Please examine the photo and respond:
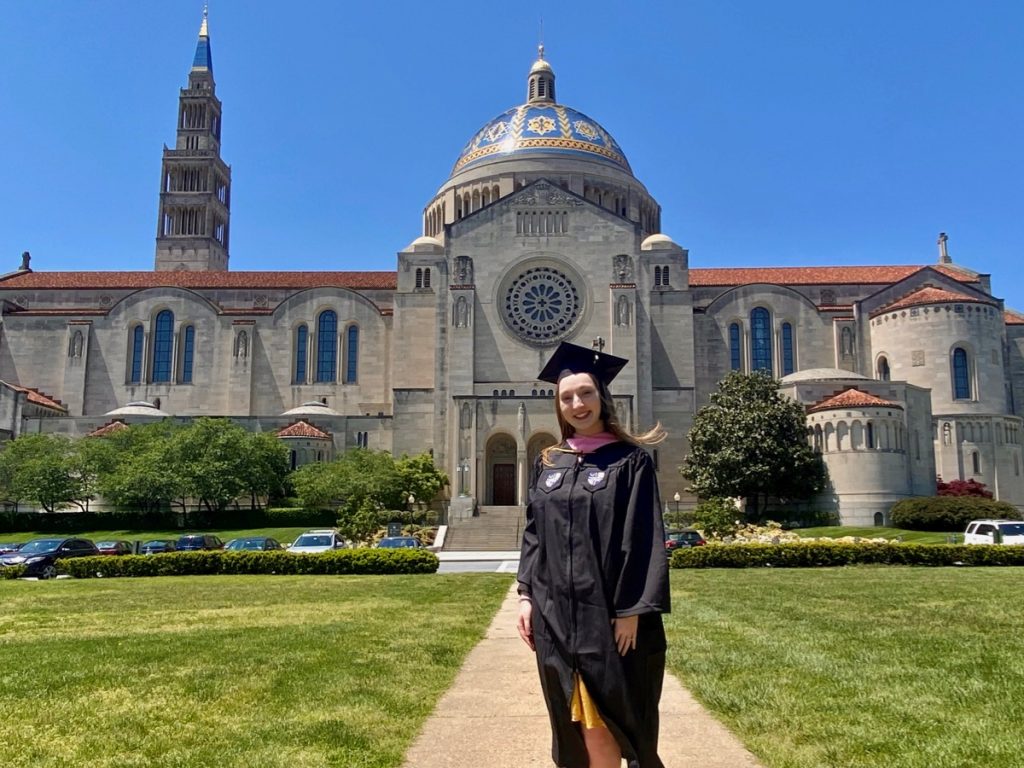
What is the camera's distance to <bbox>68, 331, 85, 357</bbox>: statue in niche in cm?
6525

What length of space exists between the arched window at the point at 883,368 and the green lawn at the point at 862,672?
43.3 metres

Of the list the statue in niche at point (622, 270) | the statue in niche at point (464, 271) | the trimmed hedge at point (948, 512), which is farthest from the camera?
the statue in niche at point (464, 271)

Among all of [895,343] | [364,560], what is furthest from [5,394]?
[895,343]

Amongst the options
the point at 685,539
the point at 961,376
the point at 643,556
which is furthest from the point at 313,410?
the point at 643,556

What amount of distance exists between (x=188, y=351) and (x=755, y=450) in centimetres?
3943

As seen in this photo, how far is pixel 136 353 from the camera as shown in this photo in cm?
6625

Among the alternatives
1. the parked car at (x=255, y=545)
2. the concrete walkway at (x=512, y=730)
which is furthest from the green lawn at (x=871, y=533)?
the concrete walkway at (x=512, y=730)

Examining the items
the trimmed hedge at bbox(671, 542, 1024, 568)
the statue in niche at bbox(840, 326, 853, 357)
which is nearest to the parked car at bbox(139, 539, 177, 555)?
the trimmed hedge at bbox(671, 542, 1024, 568)

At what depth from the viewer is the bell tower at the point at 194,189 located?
91188 mm

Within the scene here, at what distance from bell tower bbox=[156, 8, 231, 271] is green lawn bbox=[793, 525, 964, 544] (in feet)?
213

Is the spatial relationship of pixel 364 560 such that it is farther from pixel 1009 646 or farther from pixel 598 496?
pixel 598 496

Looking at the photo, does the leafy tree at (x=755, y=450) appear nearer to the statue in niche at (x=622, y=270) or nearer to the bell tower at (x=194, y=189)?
the statue in niche at (x=622, y=270)

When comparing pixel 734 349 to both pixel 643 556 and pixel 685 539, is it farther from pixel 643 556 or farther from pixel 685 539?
pixel 643 556

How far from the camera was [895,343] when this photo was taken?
59469mm
